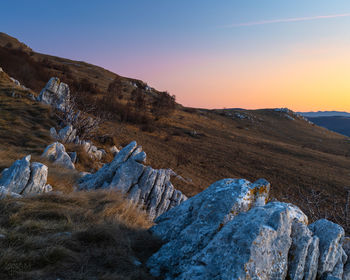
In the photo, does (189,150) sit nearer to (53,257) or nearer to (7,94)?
(7,94)

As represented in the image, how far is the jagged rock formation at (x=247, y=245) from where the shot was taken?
3840mm

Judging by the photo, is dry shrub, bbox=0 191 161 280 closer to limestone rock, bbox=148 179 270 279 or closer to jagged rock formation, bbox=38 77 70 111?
limestone rock, bbox=148 179 270 279

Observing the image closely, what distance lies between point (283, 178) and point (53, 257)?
92.7 feet

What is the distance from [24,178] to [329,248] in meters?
8.73

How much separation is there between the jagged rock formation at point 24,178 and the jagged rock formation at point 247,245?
522 cm

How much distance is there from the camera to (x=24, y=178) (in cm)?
791

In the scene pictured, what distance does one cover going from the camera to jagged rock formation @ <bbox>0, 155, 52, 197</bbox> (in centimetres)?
775

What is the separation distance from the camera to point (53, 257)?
4215 mm

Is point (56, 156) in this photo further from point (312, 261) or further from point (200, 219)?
point (312, 261)

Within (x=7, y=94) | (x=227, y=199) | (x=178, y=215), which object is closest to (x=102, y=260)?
(x=178, y=215)

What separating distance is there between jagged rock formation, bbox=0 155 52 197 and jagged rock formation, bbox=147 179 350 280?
17.1 feet

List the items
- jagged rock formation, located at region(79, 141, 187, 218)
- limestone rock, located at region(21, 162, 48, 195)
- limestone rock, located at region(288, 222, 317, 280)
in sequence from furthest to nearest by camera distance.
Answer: jagged rock formation, located at region(79, 141, 187, 218) < limestone rock, located at region(21, 162, 48, 195) < limestone rock, located at region(288, 222, 317, 280)

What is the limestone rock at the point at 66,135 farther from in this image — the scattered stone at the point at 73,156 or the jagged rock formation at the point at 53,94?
the jagged rock formation at the point at 53,94

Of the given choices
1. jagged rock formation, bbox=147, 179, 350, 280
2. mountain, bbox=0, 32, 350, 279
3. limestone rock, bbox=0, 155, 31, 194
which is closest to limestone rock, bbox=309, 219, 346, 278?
jagged rock formation, bbox=147, 179, 350, 280
